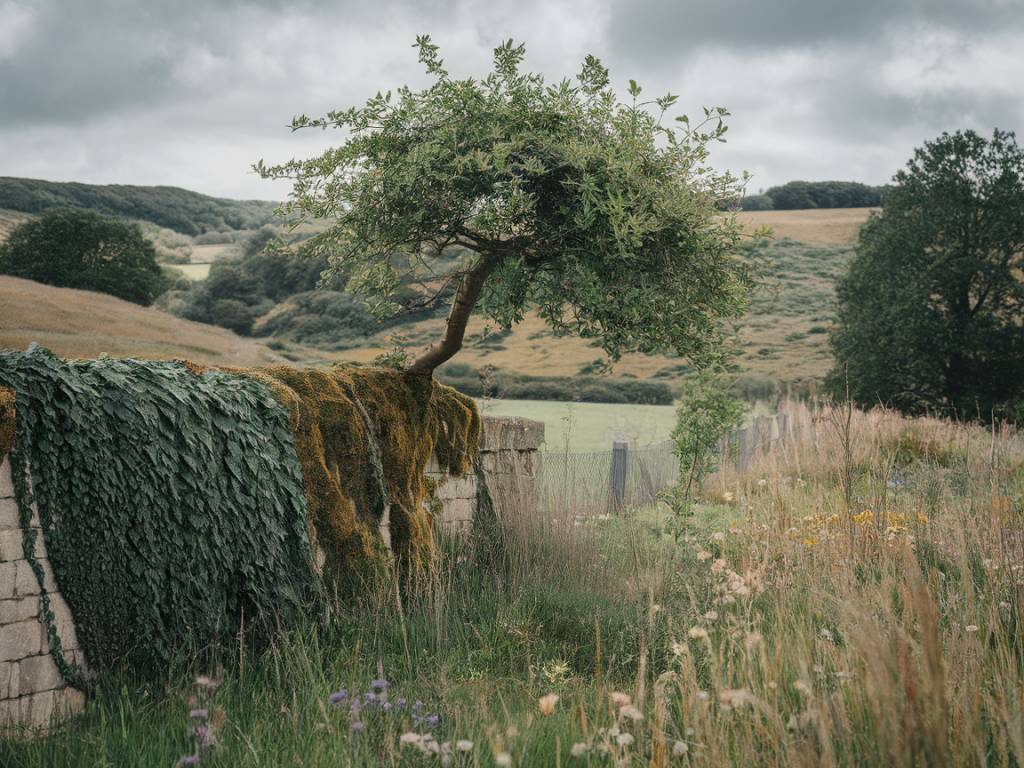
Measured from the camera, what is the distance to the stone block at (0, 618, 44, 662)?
3668 mm

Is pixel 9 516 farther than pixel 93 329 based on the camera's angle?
No

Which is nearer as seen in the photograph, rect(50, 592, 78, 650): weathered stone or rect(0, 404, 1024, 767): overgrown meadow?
rect(0, 404, 1024, 767): overgrown meadow

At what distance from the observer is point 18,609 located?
3.73 m

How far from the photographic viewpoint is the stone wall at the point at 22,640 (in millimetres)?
3666

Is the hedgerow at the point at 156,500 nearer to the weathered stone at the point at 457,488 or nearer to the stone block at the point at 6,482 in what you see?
the stone block at the point at 6,482

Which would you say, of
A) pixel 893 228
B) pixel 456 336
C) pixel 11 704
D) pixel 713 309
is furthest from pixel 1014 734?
pixel 893 228

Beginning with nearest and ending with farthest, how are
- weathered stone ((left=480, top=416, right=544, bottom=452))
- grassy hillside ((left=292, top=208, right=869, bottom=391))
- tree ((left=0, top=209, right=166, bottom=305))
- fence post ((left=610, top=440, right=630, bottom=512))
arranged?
weathered stone ((left=480, top=416, right=544, bottom=452)), fence post ((left=610, top=440, right=630, bottom=512)), tree ((left=0, top=209, right=166, bottom=305)), grassy hillside ((left=292, top=208, right=869, bottom=391))

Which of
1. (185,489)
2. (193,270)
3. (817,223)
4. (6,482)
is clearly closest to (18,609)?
(6,482)

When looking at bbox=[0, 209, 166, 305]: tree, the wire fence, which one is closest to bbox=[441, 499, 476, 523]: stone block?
the wire fence

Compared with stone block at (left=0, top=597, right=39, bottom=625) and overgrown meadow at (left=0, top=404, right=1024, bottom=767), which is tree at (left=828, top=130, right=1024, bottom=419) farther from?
stone block at (left=0, top=597, right=39, bottom=625)

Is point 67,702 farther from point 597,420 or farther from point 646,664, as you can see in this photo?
point 597,420

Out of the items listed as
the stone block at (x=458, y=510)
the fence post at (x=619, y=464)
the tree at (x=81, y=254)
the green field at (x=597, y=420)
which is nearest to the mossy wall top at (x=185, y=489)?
the stone block at (x=458, y=510)

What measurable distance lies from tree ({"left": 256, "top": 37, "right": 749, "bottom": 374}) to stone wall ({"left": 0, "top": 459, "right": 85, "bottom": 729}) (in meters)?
2.97

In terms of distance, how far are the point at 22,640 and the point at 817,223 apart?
59.1 m
